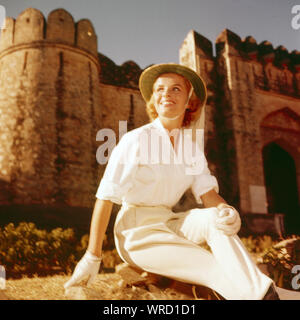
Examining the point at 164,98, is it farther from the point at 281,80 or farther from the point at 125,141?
the point at 281,80

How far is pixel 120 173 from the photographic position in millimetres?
1787

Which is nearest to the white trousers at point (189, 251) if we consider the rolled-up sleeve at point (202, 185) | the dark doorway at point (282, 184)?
the rolled-up sleeve at point (202, 185)

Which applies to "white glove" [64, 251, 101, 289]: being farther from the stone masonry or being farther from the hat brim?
the stone masonry

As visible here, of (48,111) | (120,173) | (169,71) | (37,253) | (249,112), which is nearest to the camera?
(120,173)

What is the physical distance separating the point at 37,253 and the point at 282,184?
928 centimetres

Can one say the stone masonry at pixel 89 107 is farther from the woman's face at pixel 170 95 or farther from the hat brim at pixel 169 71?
the woman's face at pixel 170 95

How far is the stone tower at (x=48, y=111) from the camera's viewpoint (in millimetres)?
6078

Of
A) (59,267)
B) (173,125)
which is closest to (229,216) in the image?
(173,125)

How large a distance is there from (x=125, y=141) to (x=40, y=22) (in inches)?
245

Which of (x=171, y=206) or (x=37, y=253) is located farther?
(x=37, y=253)

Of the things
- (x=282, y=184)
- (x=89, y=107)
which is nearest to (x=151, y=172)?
(x=89, y=107)

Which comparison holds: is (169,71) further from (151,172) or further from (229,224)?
(229,224)

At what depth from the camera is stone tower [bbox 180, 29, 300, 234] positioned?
28.8ft

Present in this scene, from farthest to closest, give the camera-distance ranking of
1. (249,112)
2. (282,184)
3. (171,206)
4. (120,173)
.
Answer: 1. (282,184)
2. (249,112)
3. (171,206)
4. (120,173)
